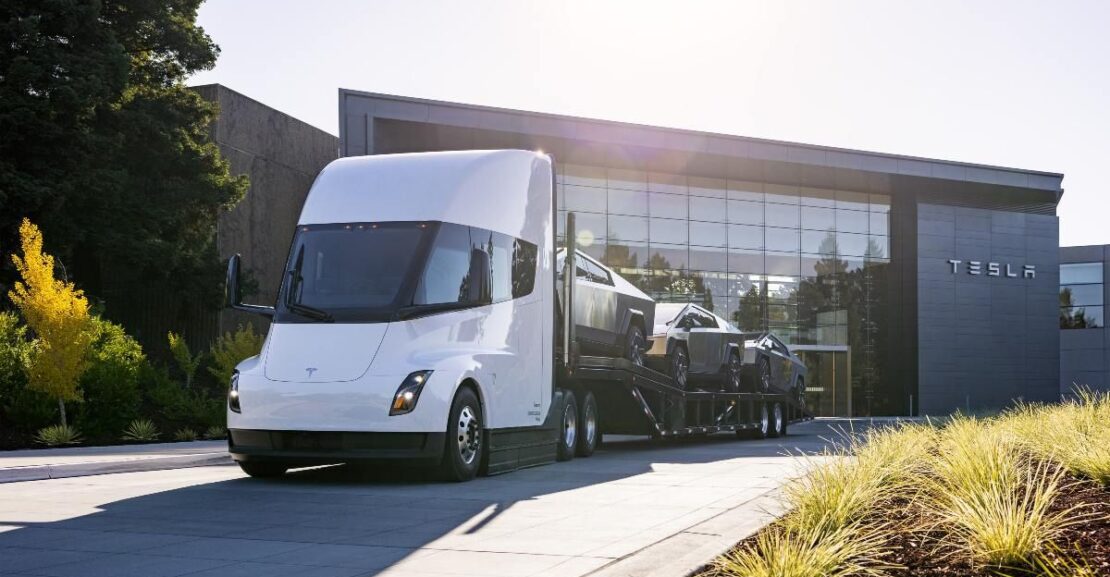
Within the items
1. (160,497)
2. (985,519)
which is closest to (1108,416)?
(985,519)

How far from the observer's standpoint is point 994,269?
53344mm

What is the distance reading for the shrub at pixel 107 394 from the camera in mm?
20562

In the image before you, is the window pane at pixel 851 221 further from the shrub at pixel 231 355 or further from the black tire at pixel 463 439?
the black tire at pixel 463 439

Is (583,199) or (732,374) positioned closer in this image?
(732,374)

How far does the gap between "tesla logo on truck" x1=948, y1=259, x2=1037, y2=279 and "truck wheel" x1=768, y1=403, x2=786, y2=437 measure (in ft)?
90.5

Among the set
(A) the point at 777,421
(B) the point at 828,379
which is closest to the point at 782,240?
(B) the point at 828,379

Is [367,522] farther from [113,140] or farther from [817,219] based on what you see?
[817,219]

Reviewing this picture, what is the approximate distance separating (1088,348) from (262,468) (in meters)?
58.4

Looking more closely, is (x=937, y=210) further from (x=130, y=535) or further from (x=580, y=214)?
(x=130, y=535)

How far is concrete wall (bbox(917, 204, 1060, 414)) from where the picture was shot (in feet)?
168

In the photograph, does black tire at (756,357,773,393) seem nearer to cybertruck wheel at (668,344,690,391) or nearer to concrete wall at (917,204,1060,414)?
cybertruck wheel at (668,344,690,391)

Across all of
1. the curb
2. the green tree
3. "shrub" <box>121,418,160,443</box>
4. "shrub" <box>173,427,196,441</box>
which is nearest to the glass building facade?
Answer: the green tree

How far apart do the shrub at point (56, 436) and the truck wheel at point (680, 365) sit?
9.96 metres

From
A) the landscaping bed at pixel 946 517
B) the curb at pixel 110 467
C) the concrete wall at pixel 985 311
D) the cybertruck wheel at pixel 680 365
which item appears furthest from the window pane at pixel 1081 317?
the landscaping bed at pixel 946 517
